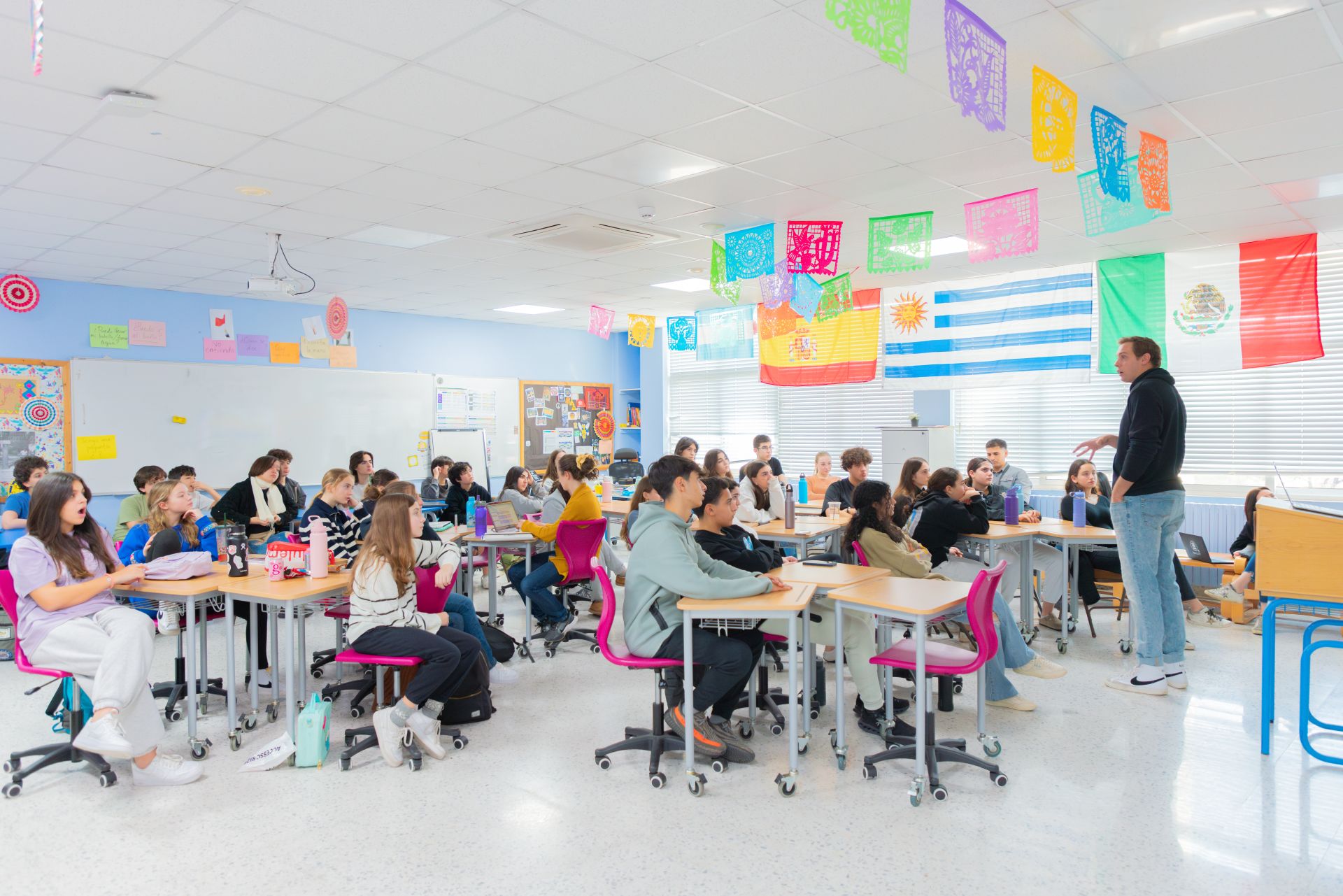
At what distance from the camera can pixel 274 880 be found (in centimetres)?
270

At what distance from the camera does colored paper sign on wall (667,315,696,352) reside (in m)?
9.96

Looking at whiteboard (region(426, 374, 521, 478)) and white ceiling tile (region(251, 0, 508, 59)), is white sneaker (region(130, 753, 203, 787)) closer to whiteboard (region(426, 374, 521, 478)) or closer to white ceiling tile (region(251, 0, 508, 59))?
white ceiling tile (region(251, 0, 508, 59))

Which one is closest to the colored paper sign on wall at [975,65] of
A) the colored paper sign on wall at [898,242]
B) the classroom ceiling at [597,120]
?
the classroom ceiling at [597,120]

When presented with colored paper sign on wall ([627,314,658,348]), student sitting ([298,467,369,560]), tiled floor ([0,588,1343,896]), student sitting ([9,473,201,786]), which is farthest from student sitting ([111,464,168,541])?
colored paper sign on wall ([627,314,658,348])

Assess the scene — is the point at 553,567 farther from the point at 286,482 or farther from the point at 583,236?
the point at 286,482

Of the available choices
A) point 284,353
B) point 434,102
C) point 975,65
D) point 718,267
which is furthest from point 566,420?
point 975,65

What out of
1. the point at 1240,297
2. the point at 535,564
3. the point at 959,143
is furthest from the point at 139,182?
the point at 1240,297

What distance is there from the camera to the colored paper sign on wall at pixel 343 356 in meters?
9.13

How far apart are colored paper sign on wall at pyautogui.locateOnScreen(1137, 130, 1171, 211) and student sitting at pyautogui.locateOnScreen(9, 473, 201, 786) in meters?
4.98

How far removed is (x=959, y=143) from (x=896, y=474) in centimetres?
439

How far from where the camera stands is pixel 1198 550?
6398mm

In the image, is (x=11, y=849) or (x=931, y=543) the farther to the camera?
(x=931, y=543)

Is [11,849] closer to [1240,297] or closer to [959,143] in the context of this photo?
[959,143]

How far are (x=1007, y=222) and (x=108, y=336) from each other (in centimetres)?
755
